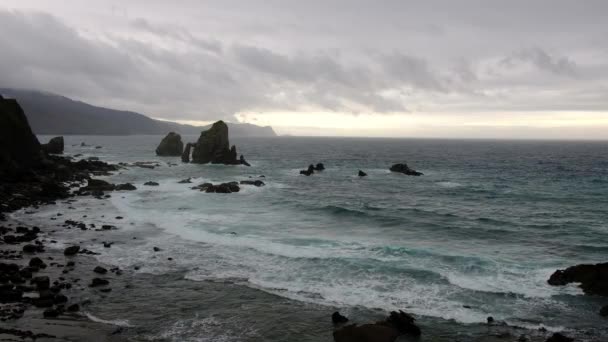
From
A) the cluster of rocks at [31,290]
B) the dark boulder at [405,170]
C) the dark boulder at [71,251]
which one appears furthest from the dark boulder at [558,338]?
the dark boulder at [405,170]

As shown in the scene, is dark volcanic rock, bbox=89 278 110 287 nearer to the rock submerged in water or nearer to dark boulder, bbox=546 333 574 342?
the rock submerged in water

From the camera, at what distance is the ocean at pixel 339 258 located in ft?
67.2

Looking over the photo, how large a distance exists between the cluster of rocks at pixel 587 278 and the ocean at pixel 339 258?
683mm

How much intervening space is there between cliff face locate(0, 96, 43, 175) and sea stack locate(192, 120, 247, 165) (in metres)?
37.8

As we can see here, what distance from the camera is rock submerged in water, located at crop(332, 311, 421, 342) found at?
18.0 m

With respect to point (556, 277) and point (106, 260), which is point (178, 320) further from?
point (556, 277)

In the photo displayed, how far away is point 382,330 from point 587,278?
552 inches

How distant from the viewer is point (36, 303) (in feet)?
67.8

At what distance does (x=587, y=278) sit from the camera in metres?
24.7

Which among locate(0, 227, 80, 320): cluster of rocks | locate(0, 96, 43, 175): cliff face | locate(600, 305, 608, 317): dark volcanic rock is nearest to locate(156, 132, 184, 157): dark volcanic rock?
locate(0, 96, 43, 175): cliff face

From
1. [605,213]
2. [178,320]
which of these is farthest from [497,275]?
[605,213]

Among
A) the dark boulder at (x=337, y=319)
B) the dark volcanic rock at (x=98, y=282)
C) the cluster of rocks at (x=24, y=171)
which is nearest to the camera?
the dark boulder at (x=337, y=319)

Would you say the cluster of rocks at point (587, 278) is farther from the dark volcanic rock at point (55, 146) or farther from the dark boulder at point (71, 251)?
the dark volcanic rock at point (55, 146)

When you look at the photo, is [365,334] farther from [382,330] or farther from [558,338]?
[558,338]
